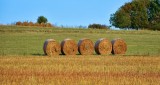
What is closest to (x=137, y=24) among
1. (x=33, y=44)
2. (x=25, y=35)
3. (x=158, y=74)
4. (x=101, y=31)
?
(x=101, y=31)

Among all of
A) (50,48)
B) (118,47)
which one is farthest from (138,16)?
(50,48)

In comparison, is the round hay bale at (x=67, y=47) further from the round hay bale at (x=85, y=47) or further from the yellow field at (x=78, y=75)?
the yellow field at (x=78, y=75)

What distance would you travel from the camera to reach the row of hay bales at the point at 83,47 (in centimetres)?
2938

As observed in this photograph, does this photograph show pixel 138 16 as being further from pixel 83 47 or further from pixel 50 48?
pixel 50 48

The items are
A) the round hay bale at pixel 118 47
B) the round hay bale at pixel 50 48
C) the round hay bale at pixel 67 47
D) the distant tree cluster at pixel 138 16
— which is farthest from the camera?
the distant tree cluster at pixel 138 16

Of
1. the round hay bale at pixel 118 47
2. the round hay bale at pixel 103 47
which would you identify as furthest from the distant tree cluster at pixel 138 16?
the round hay bale at pixel 103 47

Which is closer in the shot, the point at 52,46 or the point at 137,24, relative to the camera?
the point at 52,46

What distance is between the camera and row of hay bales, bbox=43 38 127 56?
29.4 meters

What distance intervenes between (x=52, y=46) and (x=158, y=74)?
12924 millimetres

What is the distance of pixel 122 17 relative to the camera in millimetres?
87875

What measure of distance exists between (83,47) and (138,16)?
57134 millimetres

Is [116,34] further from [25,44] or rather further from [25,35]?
[25,44]

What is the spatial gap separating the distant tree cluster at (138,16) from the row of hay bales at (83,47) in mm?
52032

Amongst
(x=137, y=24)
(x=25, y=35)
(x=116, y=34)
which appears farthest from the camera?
(x=137, y=24)
